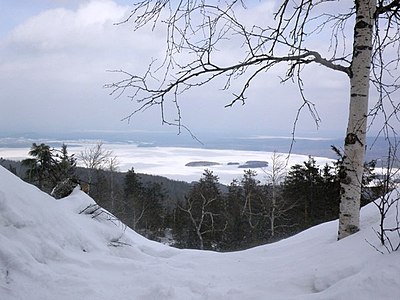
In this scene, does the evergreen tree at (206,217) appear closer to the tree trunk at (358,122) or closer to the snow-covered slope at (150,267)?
the snow-covered slope at (150,267)

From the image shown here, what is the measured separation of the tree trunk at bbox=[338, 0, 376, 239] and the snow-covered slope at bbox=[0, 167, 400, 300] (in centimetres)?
27

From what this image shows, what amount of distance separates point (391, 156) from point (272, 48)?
5.74ft

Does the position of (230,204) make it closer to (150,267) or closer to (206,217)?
(206,217)

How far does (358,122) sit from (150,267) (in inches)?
109

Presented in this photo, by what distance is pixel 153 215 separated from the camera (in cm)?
3409

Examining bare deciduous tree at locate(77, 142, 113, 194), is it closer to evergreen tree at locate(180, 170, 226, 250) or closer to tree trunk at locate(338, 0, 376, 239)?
evergreen tree at locate(180, 170, 226, 250)

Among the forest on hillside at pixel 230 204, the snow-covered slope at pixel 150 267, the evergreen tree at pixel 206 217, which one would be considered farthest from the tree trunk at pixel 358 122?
the evergreen tree at pixel 206 217

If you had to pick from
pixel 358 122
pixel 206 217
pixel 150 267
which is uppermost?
pixel 358 122

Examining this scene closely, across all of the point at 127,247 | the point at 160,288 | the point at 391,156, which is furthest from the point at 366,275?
the point at 127,247

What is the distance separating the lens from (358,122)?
4.11 m

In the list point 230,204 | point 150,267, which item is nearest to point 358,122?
point 150,267

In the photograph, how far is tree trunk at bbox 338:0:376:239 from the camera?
13.5 feet

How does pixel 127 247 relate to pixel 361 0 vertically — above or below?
below

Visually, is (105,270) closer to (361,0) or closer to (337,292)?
(337,292)
